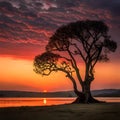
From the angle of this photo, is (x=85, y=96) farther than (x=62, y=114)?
Yes

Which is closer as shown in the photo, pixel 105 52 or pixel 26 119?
pixel 26 119

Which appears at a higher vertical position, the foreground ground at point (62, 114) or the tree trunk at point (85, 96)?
the tree trunk at point (85, 96)

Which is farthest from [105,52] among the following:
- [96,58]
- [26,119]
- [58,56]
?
[26,119]

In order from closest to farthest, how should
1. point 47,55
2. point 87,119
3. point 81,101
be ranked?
point 87,119 < point 81,101 < point 47,55

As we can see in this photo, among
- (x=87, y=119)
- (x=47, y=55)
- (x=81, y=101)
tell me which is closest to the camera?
(x=87, y=119)

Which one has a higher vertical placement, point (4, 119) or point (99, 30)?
point (99, 30)

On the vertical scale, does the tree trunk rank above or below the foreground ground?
above

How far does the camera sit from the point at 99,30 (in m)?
62.0

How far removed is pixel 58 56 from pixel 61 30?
180 inches

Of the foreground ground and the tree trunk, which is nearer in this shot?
the foreground ground

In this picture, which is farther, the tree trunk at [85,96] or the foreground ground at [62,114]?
the tree trunk at [85,96]

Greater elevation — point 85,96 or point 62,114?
point 85,96

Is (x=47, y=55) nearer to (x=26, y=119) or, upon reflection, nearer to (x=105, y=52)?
(x=105, y=52)

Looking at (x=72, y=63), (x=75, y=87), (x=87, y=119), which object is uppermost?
(x=72, y=63)
